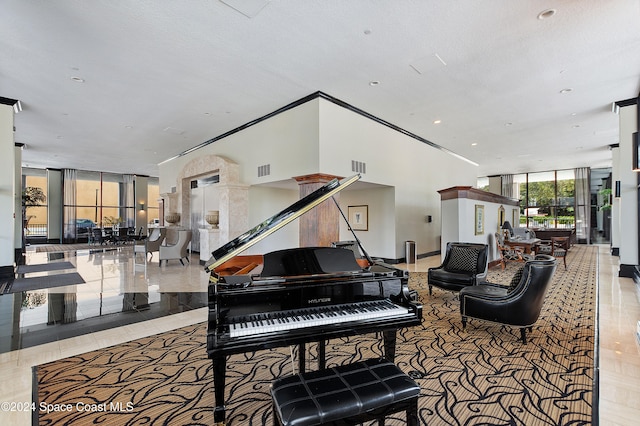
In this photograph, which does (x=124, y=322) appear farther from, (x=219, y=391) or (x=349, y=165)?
(x=349, y=165)

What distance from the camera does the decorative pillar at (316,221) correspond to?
21.2 ft

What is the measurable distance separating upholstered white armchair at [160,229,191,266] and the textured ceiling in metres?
3.00

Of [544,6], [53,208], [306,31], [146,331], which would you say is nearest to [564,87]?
[544,6]

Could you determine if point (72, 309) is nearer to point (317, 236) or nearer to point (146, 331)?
point (146, 331)

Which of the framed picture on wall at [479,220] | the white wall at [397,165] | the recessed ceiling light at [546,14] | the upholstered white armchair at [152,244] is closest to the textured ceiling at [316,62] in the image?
the recessed ceiling light at [546,14]

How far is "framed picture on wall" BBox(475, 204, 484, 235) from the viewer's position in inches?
304

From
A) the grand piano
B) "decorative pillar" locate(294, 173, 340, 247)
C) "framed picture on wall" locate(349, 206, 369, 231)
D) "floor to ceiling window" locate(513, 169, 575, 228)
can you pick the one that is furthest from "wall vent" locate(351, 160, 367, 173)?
"floor to ceiling window" locate(513, 169, 575, 228)

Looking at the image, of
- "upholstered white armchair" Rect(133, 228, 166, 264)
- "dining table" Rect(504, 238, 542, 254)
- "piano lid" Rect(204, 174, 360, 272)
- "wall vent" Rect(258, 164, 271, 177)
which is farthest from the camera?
"upholstered white armchair" Rect(133, 228, 166, 264)

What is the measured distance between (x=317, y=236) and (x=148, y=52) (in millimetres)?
4297

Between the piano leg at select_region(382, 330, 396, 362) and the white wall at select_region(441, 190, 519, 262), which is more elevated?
the white wall at select_region(441, 190, 519, 262)

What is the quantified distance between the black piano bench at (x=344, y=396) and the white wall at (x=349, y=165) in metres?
4.97

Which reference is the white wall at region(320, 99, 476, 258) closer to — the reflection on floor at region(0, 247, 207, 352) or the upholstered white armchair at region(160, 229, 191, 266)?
the reflection on floor at region(0, 247, 207, 352)

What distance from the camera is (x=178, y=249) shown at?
8578 mm

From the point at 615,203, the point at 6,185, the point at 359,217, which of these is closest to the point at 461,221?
the point at 359,217
